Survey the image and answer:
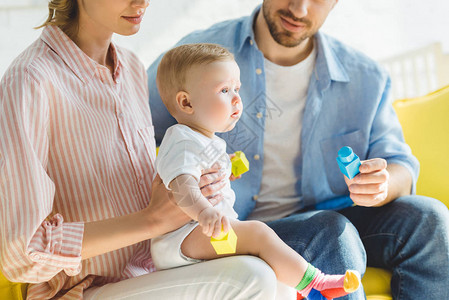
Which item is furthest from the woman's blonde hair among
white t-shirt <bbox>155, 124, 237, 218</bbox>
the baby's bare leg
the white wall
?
the white wall

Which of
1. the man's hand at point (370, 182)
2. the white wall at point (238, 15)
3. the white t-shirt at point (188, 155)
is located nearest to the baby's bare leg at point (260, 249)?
the white t-shirt at point (188, 155)

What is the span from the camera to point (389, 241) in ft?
5.56

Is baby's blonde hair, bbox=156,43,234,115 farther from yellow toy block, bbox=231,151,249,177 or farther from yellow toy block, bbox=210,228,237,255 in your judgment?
yellow toy block, bbox=210,228,237,255

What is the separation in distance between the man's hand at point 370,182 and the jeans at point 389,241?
102mm

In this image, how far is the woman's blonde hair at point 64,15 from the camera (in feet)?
4.31

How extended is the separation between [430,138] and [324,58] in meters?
0.58

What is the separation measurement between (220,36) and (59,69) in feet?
2.68

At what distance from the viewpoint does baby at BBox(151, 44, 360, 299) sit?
1158 mm

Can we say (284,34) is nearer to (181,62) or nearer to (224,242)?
(181,62)

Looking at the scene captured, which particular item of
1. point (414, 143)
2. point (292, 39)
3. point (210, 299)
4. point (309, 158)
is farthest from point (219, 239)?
point (414, 143)

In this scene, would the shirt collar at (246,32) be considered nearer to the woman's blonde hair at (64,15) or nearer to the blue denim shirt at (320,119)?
the blue denim shirt at (320,119)

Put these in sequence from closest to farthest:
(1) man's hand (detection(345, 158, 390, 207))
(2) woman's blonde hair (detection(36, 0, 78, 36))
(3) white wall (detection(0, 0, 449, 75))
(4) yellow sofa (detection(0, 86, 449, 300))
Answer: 1. (2) woman's blonde hair (detection(36, 0, 78, 36))
2. (1) man's hand (detection(345, 158, 390, 207))
3. (4) yellow sofa (detection(0, 86, 449, 300))
4. (3) white wall (detection(0, 0, 449, 75))

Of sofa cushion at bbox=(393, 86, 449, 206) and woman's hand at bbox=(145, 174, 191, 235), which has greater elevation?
woman's hand at bbox=(145, 174, 191, 235)

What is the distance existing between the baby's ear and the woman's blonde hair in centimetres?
36
